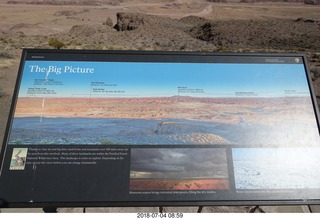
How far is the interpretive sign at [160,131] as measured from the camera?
8.50 ft

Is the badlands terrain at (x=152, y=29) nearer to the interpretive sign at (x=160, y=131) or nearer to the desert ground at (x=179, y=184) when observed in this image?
the interpretive sign at (x=160, y=131)

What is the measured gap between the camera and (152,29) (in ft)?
60.2

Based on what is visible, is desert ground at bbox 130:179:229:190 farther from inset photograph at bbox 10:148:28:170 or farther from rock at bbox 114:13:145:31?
rock at bbox 114:13:145:31

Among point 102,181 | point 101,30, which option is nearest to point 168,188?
point 102,181

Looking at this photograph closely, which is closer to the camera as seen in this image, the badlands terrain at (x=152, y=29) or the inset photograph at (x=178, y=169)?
the inset photograph at (x=178, y=169)

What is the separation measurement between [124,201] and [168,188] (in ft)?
1.22

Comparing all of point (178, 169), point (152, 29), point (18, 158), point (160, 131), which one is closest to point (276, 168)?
point (178, 169)

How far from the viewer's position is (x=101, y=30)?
1819 centimetres

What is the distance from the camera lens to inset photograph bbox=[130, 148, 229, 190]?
262 centimetres

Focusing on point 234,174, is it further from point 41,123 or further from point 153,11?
point 153,11

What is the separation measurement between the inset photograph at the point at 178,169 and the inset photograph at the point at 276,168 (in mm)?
143

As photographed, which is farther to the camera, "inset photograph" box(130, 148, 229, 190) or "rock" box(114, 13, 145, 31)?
"rock" box(114, 13, 145, 31)

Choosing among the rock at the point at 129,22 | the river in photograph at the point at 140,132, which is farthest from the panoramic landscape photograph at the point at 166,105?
the rock at the point at 129,22

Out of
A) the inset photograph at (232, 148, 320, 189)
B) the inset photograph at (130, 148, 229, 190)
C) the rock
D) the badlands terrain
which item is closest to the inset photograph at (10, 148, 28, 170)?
the inset photograph at (130, 148, 229, 190)
